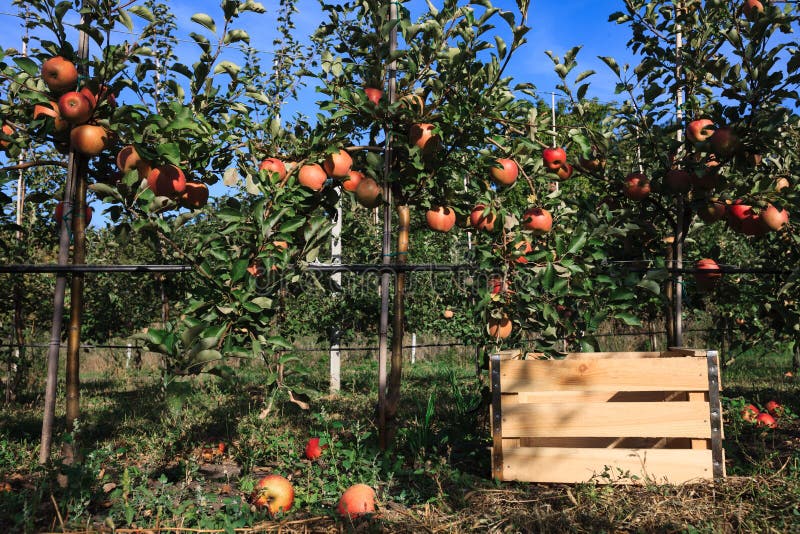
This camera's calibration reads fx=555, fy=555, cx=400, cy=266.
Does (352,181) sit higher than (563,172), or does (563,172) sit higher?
(563,172)

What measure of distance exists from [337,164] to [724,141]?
2.12 metres

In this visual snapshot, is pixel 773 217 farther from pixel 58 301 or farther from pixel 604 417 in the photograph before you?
pixel 58 301

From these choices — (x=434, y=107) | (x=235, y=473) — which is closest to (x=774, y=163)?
(x=434, y=107)

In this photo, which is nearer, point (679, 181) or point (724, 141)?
point (724, 141)

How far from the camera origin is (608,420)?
8.45ft

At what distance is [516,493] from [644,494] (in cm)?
56

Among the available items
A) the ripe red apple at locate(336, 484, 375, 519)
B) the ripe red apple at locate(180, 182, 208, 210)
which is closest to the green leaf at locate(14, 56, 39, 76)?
the ripe red apple at locate(180, 182, 208, 210)

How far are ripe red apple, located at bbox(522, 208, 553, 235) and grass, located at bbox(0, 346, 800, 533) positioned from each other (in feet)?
2.94

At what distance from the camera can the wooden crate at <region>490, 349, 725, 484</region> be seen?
255cm

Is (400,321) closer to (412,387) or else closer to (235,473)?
(235,473)

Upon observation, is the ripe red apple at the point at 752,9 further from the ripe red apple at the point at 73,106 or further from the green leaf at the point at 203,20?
the ripe red apple at the point at 73,106

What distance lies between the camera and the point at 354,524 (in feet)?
7.20

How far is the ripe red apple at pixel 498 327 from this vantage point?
2.95 metres

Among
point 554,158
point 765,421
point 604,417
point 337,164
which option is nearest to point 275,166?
point 337,164
